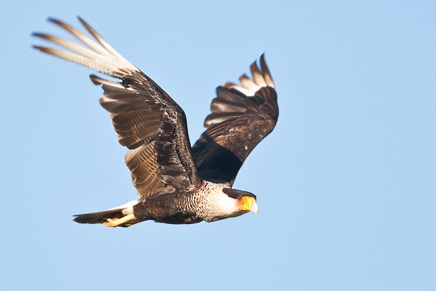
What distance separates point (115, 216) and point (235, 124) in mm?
2683

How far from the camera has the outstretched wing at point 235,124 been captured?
11766mm

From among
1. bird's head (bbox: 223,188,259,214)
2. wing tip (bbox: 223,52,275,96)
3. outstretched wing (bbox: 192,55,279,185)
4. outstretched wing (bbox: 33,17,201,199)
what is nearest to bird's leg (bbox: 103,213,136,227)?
outstretched wing (bbox: 33,17,201,199)

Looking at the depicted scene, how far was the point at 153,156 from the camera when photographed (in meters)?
10.7

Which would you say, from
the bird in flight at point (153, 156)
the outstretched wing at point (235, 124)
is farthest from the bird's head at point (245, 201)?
the outstretched wing at point (235, 124)

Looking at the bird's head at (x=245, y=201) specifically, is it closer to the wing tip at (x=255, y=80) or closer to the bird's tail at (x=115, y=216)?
the bird's tail at (x=115, y=216)

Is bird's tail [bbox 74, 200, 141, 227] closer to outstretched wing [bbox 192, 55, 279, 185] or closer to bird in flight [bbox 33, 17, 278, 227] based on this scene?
bird in flight [bbox 33, 17, 278, 227]

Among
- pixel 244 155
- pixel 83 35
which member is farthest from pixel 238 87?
pixel 83 35

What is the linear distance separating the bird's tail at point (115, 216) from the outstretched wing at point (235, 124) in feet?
3.29

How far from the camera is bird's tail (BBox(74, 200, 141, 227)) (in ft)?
35.7

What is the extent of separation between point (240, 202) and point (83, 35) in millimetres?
2525

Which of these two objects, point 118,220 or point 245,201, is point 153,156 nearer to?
point 118,220

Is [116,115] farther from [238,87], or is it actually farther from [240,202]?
[238,87]

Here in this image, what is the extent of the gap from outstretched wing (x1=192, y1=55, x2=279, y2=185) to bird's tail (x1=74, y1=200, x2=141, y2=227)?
1.00 meters

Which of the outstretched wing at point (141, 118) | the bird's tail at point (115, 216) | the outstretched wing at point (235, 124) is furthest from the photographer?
the outstretched wing at point (235, 124)
